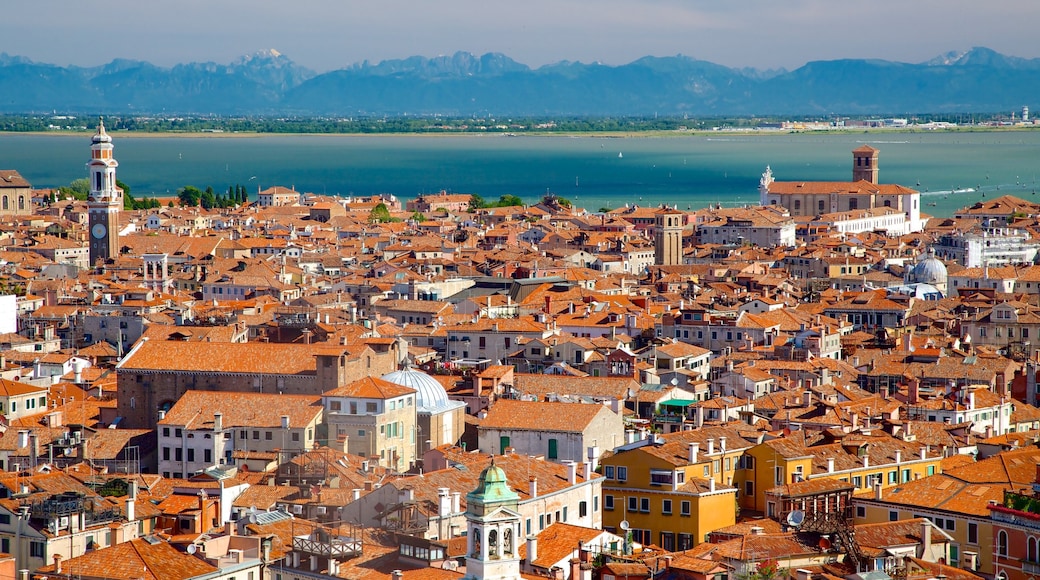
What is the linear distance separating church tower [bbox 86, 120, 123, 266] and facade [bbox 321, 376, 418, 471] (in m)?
36.5

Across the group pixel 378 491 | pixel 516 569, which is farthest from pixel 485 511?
pixel 378 491

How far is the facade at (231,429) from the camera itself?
23.0m

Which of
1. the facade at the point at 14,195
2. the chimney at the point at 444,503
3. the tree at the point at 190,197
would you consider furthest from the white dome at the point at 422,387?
the tree at the point at 190,197

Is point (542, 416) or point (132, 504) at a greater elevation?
point (542, 416)

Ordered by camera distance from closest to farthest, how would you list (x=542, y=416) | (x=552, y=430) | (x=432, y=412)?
(x=552, y=430) < (x=542, y=416) < (x=432, y=412)

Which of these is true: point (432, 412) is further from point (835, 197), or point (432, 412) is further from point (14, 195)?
point (835, 197)

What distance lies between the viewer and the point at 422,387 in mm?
23891

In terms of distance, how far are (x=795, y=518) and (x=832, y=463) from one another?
453cm

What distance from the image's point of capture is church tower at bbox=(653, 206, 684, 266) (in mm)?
60750

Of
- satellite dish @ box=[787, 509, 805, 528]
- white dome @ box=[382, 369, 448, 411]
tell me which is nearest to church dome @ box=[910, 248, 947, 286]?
white dome @ box=[382, 369, 448, 411]

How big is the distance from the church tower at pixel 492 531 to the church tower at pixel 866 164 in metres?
93.4

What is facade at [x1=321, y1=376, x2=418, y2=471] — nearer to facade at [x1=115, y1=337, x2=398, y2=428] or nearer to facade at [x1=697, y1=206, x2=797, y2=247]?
facade at [x1=115, y1=337, x2=398, y2=428]

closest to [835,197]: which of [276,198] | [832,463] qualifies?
[276,198]

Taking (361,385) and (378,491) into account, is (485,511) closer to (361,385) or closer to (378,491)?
(378,491)
